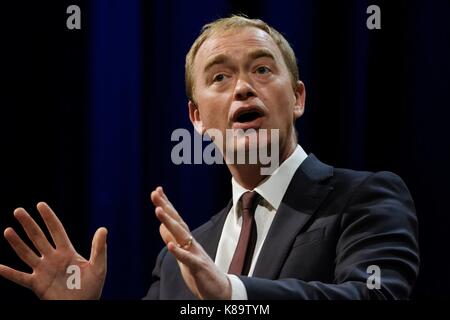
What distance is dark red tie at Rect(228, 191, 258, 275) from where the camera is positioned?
4.20ft

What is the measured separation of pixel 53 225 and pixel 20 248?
0.08 metres

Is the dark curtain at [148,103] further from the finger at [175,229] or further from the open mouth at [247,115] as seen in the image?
the finger at [175,229]

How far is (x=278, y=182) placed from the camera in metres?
1.41

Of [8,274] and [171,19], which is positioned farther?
[171,19]

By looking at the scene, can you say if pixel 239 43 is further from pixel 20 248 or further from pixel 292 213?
pixel 20 248

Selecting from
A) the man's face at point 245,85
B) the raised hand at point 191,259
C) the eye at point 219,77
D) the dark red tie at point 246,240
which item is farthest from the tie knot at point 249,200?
the raised hand at point 191,259

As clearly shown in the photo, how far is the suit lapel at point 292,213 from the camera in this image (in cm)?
123

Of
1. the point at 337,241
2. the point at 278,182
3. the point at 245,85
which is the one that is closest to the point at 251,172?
the point at 278,182

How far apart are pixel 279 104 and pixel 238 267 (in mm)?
383

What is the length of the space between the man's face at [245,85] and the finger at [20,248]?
1.54 feet
